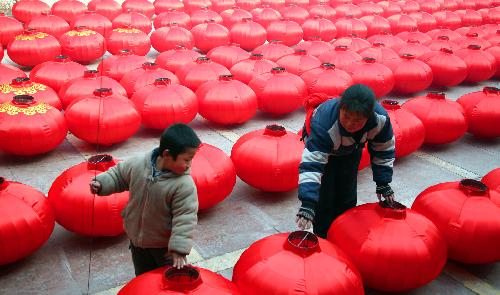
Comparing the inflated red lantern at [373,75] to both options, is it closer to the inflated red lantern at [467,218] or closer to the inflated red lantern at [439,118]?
the inflated red lantern at [439,118]

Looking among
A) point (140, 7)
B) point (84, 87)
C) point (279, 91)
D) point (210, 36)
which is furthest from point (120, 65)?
point (140, 7)

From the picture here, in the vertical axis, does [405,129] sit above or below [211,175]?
above

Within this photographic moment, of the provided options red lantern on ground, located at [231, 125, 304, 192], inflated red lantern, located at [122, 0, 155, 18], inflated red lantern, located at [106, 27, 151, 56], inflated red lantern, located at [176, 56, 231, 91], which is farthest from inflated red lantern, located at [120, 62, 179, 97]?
inflated red lantern, located at [122, 0, 155, 18]

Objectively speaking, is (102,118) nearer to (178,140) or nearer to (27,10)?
(178,140)

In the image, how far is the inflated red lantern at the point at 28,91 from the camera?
626cm

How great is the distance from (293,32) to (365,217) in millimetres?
8490

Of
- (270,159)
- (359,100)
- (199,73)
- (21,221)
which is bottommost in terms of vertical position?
(21,221)

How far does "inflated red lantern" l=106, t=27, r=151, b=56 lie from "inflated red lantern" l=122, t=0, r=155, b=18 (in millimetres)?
3232

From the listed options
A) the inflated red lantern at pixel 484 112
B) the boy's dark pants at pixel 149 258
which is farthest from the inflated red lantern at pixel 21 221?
the inflated red lantern at pixel 484 112

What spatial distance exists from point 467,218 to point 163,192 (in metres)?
2.49

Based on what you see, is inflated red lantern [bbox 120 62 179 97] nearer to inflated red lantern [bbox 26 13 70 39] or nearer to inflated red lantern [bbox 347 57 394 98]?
inflated red lantern [bbox 347 57 394 98]

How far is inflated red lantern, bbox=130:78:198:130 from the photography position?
6.40 metres

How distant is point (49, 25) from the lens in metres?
10.2

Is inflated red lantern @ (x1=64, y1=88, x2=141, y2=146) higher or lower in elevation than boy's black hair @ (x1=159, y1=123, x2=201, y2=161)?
lower
